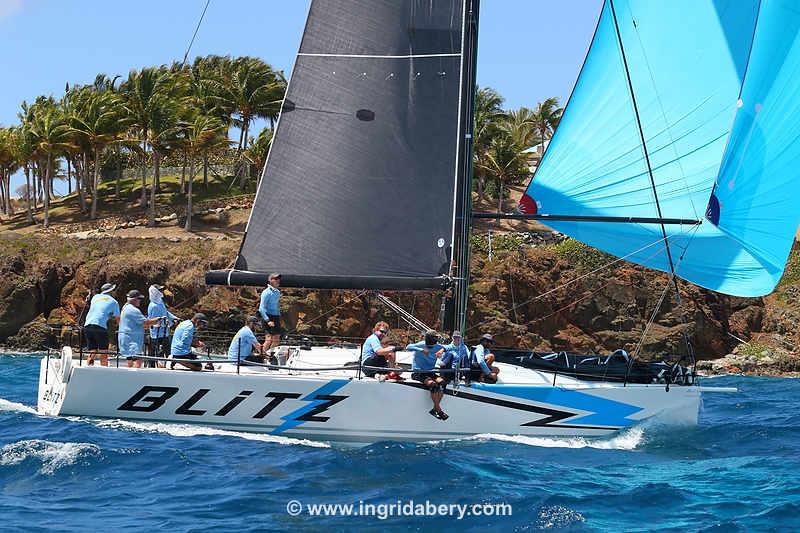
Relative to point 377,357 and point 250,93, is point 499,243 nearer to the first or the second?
point 250,93

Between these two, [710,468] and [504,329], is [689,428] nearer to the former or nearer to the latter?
[710,468]

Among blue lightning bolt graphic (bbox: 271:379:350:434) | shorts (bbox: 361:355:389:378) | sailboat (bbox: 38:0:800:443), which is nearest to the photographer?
blue lightning bolt graphic (bbox: 271:379:350:434)

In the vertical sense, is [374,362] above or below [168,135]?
below

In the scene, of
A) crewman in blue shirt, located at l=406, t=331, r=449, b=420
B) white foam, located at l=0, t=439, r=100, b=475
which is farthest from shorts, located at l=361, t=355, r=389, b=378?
white foam, located at l=0, t=439, r=100, b=475

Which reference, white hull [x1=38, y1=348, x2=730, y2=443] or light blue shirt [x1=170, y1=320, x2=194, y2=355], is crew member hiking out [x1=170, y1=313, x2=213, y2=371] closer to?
light blue shirt [x1=170, y1=320, x2=194, y2=355]

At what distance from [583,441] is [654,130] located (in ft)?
20.6

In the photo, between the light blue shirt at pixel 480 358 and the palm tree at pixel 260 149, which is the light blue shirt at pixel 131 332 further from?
the palm tree at pixel 260 149

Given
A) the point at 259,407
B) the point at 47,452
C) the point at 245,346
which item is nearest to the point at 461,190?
the point at 245,346

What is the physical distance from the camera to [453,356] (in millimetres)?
17328

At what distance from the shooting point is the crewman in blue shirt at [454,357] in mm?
17312

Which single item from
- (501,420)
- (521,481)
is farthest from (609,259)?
(521,481)

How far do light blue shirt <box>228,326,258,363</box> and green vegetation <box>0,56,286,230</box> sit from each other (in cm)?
3027

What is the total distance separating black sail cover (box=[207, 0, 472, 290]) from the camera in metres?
18.5

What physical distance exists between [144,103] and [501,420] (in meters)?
37.4
